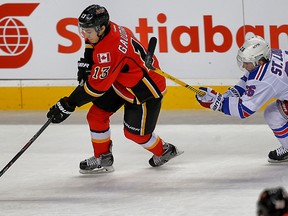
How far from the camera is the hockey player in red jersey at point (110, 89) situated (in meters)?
3.37

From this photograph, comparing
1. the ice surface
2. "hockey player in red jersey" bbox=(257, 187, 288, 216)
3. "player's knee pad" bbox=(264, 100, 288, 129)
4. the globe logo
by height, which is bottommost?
the ice surface

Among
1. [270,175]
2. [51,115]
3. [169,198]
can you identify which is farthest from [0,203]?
[270,175]

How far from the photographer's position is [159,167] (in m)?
3.84

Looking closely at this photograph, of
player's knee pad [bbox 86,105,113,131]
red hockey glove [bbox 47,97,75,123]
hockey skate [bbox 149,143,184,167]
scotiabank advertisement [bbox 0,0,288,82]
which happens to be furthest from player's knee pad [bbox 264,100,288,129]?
scotiabank advertisement [bbox 0,0,288,82]

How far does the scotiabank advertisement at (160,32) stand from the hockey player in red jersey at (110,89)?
158 cm

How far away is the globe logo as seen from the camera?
5.55 meters

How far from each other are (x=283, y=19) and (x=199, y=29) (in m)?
0.62

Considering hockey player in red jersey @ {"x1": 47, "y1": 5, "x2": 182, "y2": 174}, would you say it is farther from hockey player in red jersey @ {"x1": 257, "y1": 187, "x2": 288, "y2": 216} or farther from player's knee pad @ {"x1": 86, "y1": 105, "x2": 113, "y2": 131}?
hockey player in red jersey @ {"x1": 257, "y1": 187, "x2": 288, "y2": 216}

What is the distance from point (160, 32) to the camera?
5.36m

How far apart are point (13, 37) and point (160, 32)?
117 cm

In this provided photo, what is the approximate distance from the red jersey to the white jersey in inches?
15.8

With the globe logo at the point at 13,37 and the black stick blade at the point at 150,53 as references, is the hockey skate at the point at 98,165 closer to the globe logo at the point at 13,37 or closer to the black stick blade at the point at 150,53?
the black stick blade at the point at 150,53

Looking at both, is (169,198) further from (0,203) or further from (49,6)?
(49,6)

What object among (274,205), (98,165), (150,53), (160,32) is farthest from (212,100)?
(274,205)
